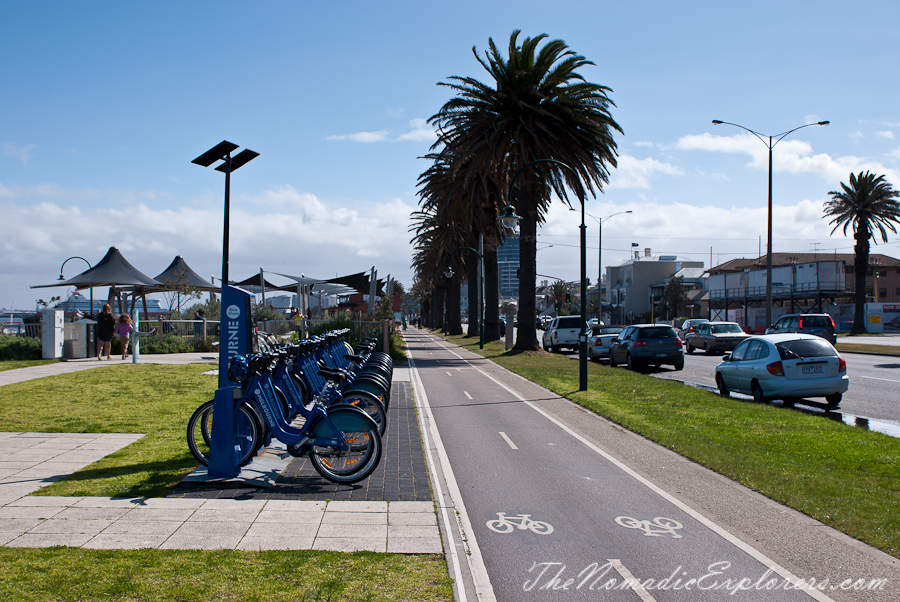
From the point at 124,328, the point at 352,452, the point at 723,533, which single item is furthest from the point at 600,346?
the point at 723,533

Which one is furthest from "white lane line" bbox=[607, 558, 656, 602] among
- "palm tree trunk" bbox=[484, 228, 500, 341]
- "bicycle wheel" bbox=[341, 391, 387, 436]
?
"palm tree trunk" bbox=[484, 228, 500, 341]

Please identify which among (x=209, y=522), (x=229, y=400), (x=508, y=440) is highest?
(x=229, y=400)

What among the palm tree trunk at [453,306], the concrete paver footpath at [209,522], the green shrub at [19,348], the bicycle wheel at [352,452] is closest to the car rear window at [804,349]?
the bicycle wheel at [352,452]

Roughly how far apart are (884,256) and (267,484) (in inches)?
3780

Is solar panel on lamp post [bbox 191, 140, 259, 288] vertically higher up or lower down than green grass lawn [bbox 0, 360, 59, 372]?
higher up

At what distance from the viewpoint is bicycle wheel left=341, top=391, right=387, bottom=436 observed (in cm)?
856

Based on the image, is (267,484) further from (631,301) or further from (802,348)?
(631,301)

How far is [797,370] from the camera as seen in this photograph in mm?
13219

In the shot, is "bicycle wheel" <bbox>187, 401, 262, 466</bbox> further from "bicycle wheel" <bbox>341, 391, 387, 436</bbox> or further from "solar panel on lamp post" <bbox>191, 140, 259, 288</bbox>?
"solar panel on lamp post" <bbox>191, 140, 259, 288</bbox>

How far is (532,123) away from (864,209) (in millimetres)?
36192

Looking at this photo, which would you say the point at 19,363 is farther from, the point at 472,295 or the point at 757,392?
the point at 472,295

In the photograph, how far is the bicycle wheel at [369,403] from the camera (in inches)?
337

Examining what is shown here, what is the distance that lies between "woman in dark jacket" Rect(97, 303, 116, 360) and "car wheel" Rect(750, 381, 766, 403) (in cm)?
1960

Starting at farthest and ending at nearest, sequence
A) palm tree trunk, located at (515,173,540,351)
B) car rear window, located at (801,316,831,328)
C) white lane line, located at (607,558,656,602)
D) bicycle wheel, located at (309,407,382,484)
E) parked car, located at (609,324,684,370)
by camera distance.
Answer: palm tree trunk, located at (515,173,540,351) < car rear window, located at (801,316,831,328) < parked car, located at (609,324,684,370) < bicycle wheel, located at (309,407,382,484) < white lane line, located at (607,558,656,602)
